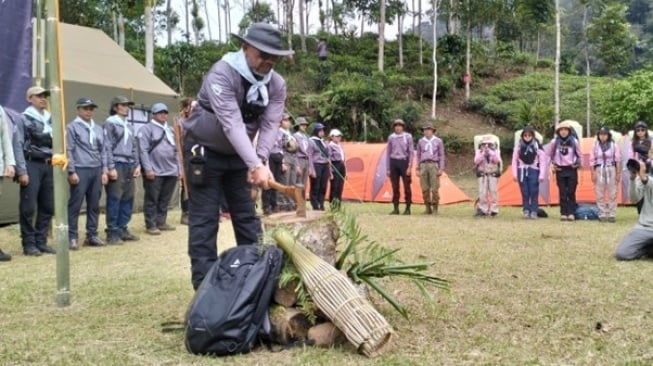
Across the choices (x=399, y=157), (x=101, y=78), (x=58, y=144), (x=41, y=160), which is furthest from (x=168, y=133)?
(x=58, y=144)

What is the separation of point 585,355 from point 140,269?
4.06m

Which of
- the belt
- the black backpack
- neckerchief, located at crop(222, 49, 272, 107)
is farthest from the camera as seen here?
the belt

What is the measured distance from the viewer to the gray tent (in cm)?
1095

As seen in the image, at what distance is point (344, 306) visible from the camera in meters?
3.38

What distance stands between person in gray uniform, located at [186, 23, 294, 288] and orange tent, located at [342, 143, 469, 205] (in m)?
11.4

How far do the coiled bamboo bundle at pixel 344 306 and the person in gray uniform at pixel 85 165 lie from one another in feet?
15.5

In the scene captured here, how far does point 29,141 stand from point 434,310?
4983 mm

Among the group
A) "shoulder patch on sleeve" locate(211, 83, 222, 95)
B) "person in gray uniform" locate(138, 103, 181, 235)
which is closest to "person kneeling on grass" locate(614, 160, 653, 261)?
"shoulder patch on sleeve" locate(211, 83, 222, 95)

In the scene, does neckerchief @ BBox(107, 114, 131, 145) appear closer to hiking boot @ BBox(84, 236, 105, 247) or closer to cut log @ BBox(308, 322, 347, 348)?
hiking boot @ BBox(84, 236, 105, 247)

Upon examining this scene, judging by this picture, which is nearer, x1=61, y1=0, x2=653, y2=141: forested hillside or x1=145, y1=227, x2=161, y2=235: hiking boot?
x1=145, y1=227, x2=161, y2=235: hiking boot

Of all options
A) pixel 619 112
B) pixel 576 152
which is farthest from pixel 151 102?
pixel 619 112

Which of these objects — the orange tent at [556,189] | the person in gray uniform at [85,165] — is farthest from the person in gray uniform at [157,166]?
the orange tent at [556,189]

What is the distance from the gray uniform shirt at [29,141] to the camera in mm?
6887

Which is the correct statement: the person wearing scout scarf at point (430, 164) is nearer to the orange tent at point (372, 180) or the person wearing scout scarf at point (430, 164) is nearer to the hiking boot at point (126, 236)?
the orange tent at point (372, 180)
